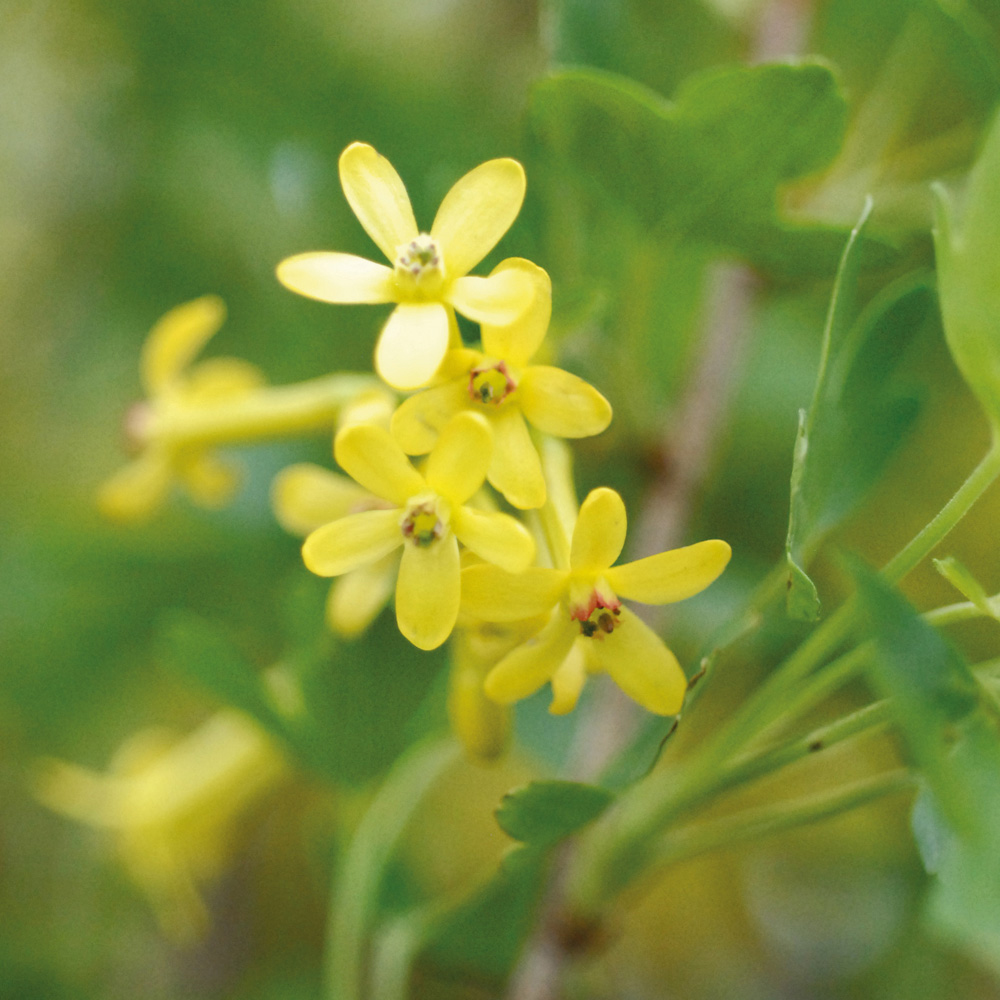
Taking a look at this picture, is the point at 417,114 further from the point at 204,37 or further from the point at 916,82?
the point at 916,82

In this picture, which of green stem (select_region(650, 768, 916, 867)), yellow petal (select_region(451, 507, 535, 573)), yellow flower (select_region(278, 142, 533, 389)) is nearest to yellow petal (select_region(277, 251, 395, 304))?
yellow flower (select_region(278, 142, 533, 389))

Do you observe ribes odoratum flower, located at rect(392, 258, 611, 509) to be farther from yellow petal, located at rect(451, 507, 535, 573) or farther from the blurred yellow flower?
the blurred yellow flower

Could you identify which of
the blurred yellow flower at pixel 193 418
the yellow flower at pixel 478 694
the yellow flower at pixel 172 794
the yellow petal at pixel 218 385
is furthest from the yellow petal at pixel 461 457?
the yellow flower at pixel 172 794

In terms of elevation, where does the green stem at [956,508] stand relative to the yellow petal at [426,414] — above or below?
below

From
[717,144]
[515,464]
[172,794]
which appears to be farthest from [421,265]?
[172,794]

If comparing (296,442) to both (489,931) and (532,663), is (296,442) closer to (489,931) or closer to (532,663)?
(489,931)

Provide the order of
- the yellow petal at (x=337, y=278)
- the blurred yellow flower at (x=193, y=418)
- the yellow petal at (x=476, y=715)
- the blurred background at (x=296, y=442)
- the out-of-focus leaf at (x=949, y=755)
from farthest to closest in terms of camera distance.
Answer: the blurred background at (x=296, y=442)
the blurred yellow flower at (x=193, y=418)
the yellow petal at (x=476, y=715)
the yellow petal at (x=337, y=278)
the out-of-focus leaf at (x=949, y=755)

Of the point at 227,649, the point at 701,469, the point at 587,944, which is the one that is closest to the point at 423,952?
the point at 587,944

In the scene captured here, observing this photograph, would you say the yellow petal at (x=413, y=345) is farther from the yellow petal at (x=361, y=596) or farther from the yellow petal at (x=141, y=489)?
the yellow petal at (x=141, y=489)
